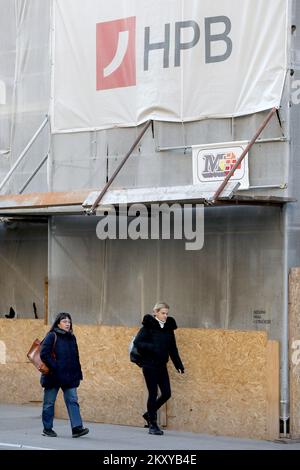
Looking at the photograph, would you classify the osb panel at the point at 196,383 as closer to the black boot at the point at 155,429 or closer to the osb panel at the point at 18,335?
the black boot at the point at 155,429

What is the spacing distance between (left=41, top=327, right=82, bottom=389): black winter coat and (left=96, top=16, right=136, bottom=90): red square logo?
13.6 ft

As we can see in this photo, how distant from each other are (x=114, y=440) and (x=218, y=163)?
3.94m

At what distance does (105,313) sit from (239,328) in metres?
2.53

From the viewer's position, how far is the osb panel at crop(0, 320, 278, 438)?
1574 cm

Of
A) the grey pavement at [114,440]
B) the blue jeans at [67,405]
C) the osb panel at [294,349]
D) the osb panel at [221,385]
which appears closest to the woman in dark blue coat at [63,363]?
the blue jeans at [67,405]

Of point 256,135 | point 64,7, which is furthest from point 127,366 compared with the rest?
point 64,7

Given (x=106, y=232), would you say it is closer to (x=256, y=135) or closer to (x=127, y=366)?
(x=127, y=366)

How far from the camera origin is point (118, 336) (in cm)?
1738

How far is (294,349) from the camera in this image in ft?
50.9

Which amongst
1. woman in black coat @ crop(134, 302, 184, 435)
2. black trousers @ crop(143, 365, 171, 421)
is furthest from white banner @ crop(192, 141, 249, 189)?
black trousers @ crop(143, 365, 171, 421)

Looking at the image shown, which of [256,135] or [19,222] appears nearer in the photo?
[256,135]

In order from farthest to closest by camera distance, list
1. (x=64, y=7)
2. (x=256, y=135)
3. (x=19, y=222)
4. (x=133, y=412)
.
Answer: (x=19, y=222) < (x=64, y=7) < (x=133, y=412) < (x=256, y=135)

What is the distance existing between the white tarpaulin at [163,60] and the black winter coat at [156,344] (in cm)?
294

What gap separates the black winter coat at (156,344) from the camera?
52.7 ft
